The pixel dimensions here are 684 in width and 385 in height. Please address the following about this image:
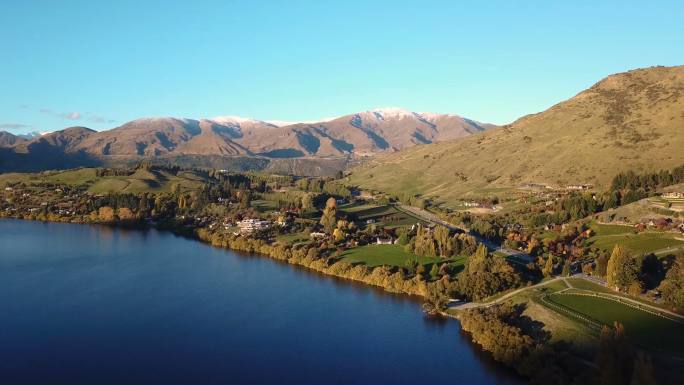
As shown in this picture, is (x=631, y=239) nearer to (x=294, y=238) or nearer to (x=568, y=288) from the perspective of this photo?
(x=568, y=288)

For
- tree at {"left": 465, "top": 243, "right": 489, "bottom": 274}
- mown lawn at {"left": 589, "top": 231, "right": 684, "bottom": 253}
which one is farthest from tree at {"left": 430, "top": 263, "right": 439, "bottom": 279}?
mown lawn at {"left": 589, "top": 231, "right": 684, "bottom": 253}

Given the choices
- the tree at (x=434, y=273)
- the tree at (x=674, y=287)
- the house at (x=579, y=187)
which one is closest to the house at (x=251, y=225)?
the tree at (x=434, y=273)

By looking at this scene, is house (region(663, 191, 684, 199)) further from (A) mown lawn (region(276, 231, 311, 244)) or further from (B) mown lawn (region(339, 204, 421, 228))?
(A) mown lawn (region(276, 231, 311, 244))

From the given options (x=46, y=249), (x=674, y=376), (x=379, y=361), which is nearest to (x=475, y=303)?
(x=379, y=361)

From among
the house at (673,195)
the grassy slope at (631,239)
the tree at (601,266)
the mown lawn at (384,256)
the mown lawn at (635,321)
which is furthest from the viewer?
the house at (673,195)

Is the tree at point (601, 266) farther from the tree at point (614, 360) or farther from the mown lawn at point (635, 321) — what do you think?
the tree at point (614, 360)

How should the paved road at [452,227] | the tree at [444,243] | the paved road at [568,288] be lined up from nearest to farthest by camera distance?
the paved road at [568,288], the tree at [444,243], the paved road at [452,227]

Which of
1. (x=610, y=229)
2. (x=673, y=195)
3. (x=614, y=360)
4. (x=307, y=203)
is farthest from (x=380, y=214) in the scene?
(x=614, y=360)
